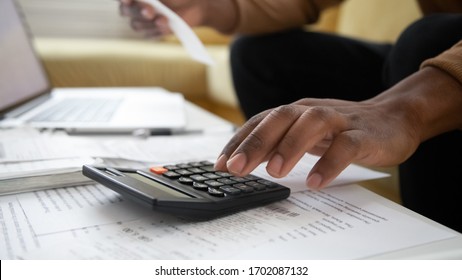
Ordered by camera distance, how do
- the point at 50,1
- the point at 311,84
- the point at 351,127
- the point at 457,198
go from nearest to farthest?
the point at 351,127
the point at 457,198
the point at 311,84
the point at 50,1

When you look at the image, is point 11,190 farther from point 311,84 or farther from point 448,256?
point 311,84

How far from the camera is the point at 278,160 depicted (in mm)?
352

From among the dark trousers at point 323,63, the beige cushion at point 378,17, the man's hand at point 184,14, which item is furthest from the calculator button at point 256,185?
the beige cushion at point 378,17

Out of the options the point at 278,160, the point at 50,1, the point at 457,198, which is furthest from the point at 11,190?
the point at 50,1

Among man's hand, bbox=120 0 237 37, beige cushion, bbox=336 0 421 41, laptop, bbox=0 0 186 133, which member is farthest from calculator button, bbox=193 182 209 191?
beige cushion, bbox=336 0 421 41

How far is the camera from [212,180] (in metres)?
0.38

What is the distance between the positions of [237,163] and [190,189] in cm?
4

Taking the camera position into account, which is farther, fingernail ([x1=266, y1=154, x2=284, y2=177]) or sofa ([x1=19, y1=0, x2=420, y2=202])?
sofa ([x1=19, y1=0, x2=420, y2=202])

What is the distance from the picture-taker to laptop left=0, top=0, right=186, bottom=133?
0.66 meters

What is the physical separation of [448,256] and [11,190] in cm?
33

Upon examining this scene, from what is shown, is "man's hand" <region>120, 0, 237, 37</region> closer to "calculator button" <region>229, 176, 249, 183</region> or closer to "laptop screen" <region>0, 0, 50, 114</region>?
"laptop screen" <region>0, 0, 50, 114</region>

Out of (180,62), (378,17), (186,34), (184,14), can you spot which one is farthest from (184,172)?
(180,62)

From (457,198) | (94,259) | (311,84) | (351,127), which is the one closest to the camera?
(94,259)

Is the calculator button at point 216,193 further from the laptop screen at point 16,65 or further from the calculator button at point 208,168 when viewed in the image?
the laptop screen at point 16,65
